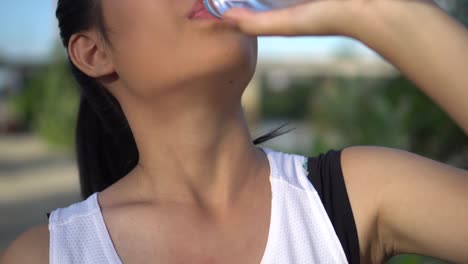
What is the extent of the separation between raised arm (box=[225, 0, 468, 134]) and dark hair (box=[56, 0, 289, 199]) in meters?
0.87

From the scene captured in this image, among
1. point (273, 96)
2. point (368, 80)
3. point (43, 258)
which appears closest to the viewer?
point (43, 258)

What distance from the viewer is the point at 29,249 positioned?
1.61 meters

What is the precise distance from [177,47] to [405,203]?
648mm

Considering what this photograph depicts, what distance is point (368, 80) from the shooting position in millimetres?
8453

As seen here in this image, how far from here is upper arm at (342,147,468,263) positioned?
4.88 ft

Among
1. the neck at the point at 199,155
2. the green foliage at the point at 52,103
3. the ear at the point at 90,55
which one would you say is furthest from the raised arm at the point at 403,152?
the green foliage at the point at 52,103

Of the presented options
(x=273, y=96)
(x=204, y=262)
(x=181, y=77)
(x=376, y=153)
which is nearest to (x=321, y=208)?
(x=376, y=153)

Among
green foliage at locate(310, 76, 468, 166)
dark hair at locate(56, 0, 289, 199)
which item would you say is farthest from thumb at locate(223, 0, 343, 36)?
green foliage at locate(310, 76, 468, 166)

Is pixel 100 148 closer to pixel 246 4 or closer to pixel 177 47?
pixel 177 47

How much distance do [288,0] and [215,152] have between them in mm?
560

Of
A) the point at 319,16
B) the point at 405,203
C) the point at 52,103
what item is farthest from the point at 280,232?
the point at 52,103

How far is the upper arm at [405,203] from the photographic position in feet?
4.88

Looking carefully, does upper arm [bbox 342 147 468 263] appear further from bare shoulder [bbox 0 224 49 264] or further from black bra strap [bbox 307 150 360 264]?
bare shoulder [bbox 0 224 49 264]

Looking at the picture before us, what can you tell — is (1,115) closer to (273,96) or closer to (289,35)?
(273,96)
